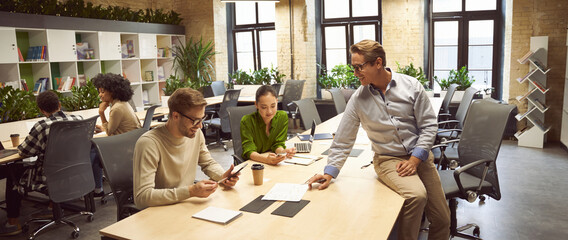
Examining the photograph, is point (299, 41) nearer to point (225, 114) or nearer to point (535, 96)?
point (225, 114)

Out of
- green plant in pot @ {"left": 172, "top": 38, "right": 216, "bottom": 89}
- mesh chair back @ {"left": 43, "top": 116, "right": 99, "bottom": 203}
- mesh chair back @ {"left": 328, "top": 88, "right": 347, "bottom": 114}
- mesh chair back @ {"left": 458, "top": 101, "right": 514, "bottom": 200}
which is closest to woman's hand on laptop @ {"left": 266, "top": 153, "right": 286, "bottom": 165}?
mesh chair back @ {"left": 458, "top": 101, "right": 514, "bottom": 200}

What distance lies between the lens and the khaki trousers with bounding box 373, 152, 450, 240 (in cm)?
237

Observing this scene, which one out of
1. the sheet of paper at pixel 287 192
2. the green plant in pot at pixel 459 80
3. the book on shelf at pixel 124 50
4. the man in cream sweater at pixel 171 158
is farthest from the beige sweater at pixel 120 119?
the green plant in pot at pixel 459 80

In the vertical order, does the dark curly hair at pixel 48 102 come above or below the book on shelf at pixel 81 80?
below

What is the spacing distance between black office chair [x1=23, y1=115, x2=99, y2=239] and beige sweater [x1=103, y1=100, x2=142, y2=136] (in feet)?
1.57

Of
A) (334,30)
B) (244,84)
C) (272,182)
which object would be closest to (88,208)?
(272,182)

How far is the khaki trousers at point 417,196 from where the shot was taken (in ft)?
7.78

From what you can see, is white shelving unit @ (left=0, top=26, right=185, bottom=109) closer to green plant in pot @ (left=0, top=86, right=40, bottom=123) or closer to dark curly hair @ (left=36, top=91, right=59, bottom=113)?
green plant in pot @ (left=0, top=86, right=40, bottom=123)

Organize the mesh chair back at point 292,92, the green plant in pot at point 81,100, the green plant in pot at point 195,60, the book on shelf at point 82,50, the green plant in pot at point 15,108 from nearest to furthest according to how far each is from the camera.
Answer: the green plant in pot at point 15,108 → the green plant in pot at point 81,100 → the book on shelf at point 82,50 → the mesh chair back at point 292,92 → the green plant in pot at point 195,60

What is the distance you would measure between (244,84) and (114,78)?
5.53 metres

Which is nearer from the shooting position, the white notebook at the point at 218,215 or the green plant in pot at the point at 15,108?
the white notebook at the point at 218,215

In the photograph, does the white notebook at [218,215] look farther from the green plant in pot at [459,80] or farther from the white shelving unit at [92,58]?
the green plant in pot at [459,80]

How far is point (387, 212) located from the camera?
2.17 meters

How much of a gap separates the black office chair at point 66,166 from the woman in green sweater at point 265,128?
5.24 ft
